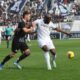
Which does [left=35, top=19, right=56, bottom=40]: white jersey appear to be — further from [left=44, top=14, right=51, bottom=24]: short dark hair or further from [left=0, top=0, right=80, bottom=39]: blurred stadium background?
[left=0, top=0, right=80, bottom=39]: blurred stadium background

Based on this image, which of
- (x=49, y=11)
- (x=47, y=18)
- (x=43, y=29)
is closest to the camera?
(x=47, y=18)

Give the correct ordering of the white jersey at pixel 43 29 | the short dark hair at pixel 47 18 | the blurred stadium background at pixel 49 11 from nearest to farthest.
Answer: the short dark hair at pixel 47 18 → the white jersey at pixel 43 29 → the blurred stadium background at pixel 49 11

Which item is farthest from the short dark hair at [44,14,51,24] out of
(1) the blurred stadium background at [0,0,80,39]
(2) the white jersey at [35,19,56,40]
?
(1) the blurred stadium background at [0,0,80,39]

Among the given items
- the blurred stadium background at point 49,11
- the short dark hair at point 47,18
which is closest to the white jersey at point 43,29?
the short dark hair at point 47,18

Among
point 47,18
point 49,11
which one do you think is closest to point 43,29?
point 47,18

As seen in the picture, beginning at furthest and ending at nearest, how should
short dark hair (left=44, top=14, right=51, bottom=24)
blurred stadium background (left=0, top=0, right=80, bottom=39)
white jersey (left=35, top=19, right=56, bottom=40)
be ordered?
blurred stadium background (left=0, top=0, right=80, bottom=39)
white jersey (left=35, top=19, right=56, bottom=40)
short dark hair (left=44, top=14, right=51, bottom=24)

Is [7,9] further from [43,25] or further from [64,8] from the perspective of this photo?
[43,25]

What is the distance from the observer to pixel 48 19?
16.1 m

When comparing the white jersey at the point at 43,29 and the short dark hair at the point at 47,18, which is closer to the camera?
the short dark hair at the point at 47,18

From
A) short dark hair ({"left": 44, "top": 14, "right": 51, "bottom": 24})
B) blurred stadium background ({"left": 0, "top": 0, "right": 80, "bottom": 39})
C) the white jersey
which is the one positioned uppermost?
short dark hair ({"left": 44, "top": 14, "right": 51, "bottom": 24})

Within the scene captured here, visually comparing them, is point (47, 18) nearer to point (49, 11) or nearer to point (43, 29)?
point (43, 29)

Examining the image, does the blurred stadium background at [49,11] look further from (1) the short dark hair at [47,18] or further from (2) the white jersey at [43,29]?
(1) the short dark hair at [47,18]

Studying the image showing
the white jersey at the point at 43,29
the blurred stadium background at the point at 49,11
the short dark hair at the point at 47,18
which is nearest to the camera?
the short dark hair at the point at 47,18

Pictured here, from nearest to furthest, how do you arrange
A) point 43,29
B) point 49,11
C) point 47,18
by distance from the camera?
point 47,18 → point 43,29 → point 49,11
